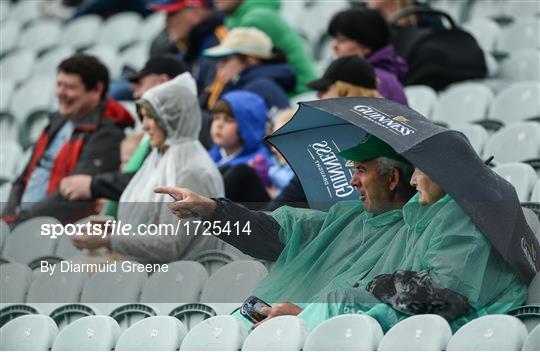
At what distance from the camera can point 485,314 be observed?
215 inches

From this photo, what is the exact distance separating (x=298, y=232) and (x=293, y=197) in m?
0.85

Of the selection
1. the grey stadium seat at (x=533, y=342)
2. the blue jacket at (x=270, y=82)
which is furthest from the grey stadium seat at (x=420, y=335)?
the blue jacket at (x=270, y=82)

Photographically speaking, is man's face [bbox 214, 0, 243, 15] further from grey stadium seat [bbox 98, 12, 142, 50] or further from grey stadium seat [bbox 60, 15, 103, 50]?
grey stadium seat [bbox 60, 15, 103, 50]

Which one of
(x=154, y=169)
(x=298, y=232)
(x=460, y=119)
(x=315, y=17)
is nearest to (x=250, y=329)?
(x=298, y=232)

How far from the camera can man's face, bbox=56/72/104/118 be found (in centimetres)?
866

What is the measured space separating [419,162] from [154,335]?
1119 millimetres

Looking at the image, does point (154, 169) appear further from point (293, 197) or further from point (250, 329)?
point (250, 329)

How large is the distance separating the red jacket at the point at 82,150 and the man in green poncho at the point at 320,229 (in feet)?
6.92

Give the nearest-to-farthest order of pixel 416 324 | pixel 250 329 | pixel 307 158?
1. pixel 416 324
2. pixel 250 329
3. pixel 307 158

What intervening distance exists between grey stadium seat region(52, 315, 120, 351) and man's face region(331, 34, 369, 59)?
262cm

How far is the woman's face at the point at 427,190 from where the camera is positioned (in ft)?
18.4

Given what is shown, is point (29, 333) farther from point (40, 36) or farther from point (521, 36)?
point (40, 36)

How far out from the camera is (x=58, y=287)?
21.3 ft

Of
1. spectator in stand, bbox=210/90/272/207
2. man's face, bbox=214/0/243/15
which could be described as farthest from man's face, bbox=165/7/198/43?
spectator in stand, bbox=210/90/272/207
